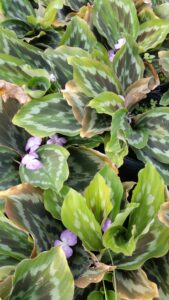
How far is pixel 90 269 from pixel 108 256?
48 mm

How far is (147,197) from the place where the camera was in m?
0.80

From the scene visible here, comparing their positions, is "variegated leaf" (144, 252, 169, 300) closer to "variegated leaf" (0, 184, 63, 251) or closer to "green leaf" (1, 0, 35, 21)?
"variegated leaf" (0, 184, 63, 251)

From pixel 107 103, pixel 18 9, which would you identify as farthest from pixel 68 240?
pixel 18 9

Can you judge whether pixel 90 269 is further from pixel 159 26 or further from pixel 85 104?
pixel 159 26

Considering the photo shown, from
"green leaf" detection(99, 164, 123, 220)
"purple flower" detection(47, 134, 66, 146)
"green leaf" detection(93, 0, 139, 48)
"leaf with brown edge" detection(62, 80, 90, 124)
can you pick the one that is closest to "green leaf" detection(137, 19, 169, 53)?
"green leaf" detection(93, 0, 139, 48)

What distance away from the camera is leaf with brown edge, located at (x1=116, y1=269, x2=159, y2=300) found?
0.75 meters

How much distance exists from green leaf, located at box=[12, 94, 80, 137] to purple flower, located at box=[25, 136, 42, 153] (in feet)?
0.12

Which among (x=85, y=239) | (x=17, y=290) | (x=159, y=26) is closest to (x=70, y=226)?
(x=85, y=239)

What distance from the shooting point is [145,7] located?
129cm

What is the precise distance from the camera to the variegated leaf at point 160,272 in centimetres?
82

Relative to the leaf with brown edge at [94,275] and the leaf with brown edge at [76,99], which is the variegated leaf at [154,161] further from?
the leaf with brown edge at [94,275]

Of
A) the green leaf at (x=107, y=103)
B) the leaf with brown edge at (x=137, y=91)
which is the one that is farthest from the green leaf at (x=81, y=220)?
the leaf with brown edge at (x=137, y=91)

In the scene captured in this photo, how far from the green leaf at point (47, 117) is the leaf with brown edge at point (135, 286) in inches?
13.3

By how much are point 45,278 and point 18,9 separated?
2.95 ft
